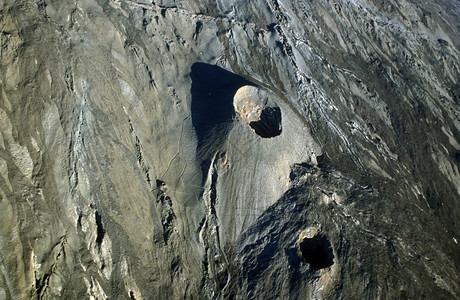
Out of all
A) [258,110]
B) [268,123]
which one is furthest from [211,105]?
[268,123]

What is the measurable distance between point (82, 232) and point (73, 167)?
1713mm

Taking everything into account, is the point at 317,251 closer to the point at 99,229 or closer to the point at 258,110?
the point at 258,110

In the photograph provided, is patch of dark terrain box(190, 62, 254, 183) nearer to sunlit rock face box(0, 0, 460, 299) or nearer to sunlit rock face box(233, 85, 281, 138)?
sunlit rock face box(0, 0, 460, 299)

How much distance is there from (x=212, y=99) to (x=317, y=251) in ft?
20.4

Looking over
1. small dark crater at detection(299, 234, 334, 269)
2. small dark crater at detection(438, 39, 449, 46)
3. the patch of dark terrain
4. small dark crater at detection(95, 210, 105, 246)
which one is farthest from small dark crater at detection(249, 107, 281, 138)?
small dark crater at detection(438, 39, 449, 46)

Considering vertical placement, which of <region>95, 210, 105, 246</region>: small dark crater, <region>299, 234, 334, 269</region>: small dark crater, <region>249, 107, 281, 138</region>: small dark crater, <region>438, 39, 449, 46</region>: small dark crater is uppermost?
<region>438, 39, 449, 46</region>: small dark crater

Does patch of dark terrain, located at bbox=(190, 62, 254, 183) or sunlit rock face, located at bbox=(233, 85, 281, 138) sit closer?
patch of dark terrain, located at bbox=(190, 62, 254, 183)

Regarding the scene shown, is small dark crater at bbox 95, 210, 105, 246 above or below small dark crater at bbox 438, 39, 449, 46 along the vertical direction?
below

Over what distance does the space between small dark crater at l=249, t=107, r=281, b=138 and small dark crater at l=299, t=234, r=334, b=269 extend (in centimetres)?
374

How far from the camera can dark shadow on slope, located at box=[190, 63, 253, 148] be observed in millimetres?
10031

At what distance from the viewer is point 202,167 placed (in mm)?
9594

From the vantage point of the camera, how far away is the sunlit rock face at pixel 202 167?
754cm

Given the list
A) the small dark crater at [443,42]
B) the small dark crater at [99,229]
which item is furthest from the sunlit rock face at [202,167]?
the small dark crater at [443,42]

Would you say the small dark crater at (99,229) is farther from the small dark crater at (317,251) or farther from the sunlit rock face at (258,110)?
the small dark crater at (317,251)
